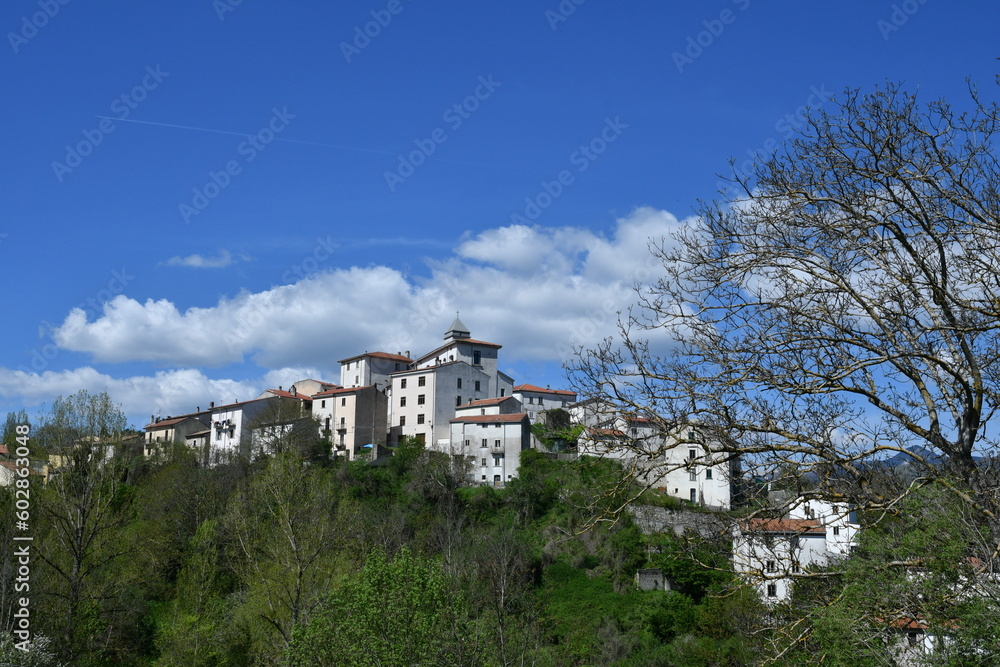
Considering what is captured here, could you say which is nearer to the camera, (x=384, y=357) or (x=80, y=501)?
(x=80, y=501)

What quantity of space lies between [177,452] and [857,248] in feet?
232

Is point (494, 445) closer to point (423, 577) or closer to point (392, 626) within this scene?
point (423, 577)

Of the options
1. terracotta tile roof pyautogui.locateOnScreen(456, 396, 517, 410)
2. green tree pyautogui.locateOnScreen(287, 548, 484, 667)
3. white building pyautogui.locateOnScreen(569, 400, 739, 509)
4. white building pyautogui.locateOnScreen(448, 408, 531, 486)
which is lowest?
green tree pyautogui.locateOnScreen(287, 548, 484, 667)

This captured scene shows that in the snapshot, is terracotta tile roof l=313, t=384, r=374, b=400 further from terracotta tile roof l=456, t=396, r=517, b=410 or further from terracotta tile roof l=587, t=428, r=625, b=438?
terracotta tile roof l=587, t=428, r=625, b=438

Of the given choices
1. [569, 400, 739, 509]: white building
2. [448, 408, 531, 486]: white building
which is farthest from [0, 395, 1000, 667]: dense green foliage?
[448, 408, 531, 486]: white building

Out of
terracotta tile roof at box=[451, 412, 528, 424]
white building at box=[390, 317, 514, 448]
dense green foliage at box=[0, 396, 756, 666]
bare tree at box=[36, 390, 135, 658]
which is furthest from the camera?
white building at box=[390, 317, 514, 448]

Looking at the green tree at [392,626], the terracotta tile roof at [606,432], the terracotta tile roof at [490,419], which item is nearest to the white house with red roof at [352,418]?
the terracotta tile roof at [490,419]

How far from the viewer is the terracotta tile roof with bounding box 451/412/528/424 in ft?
223

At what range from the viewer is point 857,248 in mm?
6480

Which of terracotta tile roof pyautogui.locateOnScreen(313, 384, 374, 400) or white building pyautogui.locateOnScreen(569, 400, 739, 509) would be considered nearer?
white building pyautogui.locateOnScreen(569, 400, 739, 509)

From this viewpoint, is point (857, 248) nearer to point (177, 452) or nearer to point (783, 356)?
point (783, 356)

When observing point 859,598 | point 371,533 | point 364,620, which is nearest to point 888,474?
point 859,598

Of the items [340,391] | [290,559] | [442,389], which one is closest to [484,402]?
[442,389]

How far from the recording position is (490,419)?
69062 millimetres
